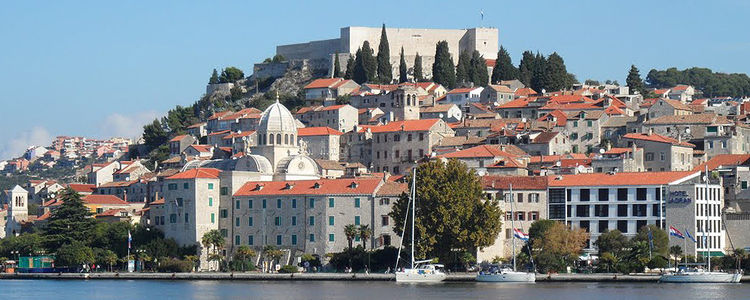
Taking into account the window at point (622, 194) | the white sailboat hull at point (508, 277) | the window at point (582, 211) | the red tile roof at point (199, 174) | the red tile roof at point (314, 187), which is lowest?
the white sailboat hull at point (508, 277)

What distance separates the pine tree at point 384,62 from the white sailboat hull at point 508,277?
61742 mm

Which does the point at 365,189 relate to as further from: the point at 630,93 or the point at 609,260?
the point at 630,93

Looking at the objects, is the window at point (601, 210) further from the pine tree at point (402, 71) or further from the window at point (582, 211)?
the pine tree at point (402, 71)

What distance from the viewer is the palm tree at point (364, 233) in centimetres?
8512

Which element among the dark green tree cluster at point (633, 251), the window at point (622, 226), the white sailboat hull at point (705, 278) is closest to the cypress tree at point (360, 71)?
the window at point (622, 226)

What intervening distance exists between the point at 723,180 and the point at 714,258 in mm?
11375

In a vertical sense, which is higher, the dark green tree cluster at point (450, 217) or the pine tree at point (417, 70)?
the pine tree at point (417, 70)

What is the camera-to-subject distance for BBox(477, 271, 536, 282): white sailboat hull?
77.0m

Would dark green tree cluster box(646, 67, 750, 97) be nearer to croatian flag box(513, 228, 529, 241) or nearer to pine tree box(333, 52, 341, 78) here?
pine tree box(333, 52, 341, 78)

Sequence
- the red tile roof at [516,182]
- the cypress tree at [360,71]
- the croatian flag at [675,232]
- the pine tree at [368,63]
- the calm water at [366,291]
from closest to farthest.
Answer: the calm water at [366,291] < the croatian flag at [675,232] < the red tile roof at [516,182] < the pine tree at [368,63] < the cypress tree at [360,71]

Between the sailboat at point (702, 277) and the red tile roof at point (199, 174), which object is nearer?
the sailboat at point (702, 277)

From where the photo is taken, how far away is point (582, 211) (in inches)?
3364

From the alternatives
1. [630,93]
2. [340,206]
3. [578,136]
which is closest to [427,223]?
[340,206]

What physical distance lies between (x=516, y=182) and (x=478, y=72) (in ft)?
178
